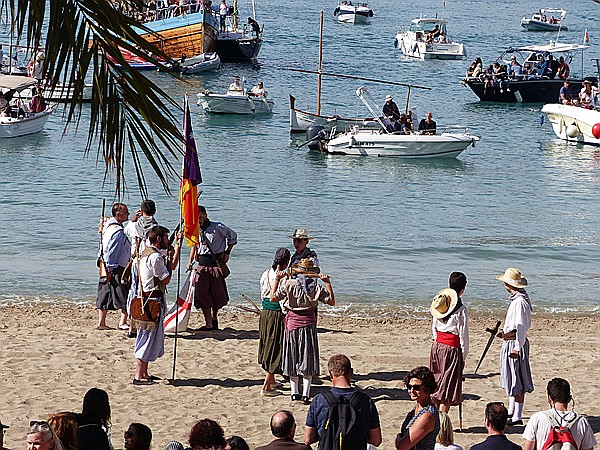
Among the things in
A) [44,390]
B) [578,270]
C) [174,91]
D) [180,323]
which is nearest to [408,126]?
[578,270]

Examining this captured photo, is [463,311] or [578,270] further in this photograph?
[578,270]

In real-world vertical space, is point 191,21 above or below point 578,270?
above

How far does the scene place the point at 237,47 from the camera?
197 ft

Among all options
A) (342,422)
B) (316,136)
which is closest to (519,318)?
(342,422)

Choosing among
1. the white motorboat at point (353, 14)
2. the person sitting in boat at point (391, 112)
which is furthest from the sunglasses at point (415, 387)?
the white motorboat at point (353, 14)

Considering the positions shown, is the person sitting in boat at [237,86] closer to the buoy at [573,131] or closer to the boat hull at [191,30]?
the boat hull at [191,30]

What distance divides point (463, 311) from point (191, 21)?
158 ft

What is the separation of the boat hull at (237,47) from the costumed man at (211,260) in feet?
160

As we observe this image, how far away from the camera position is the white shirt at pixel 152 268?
965cm

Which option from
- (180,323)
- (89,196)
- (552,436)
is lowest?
(89,196)

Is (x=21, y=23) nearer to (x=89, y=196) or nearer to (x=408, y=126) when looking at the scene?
(x=89, y=196)

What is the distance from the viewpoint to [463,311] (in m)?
8.70

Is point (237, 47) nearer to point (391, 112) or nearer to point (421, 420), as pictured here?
point (391, 112)

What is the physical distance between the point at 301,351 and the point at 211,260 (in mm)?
2748
